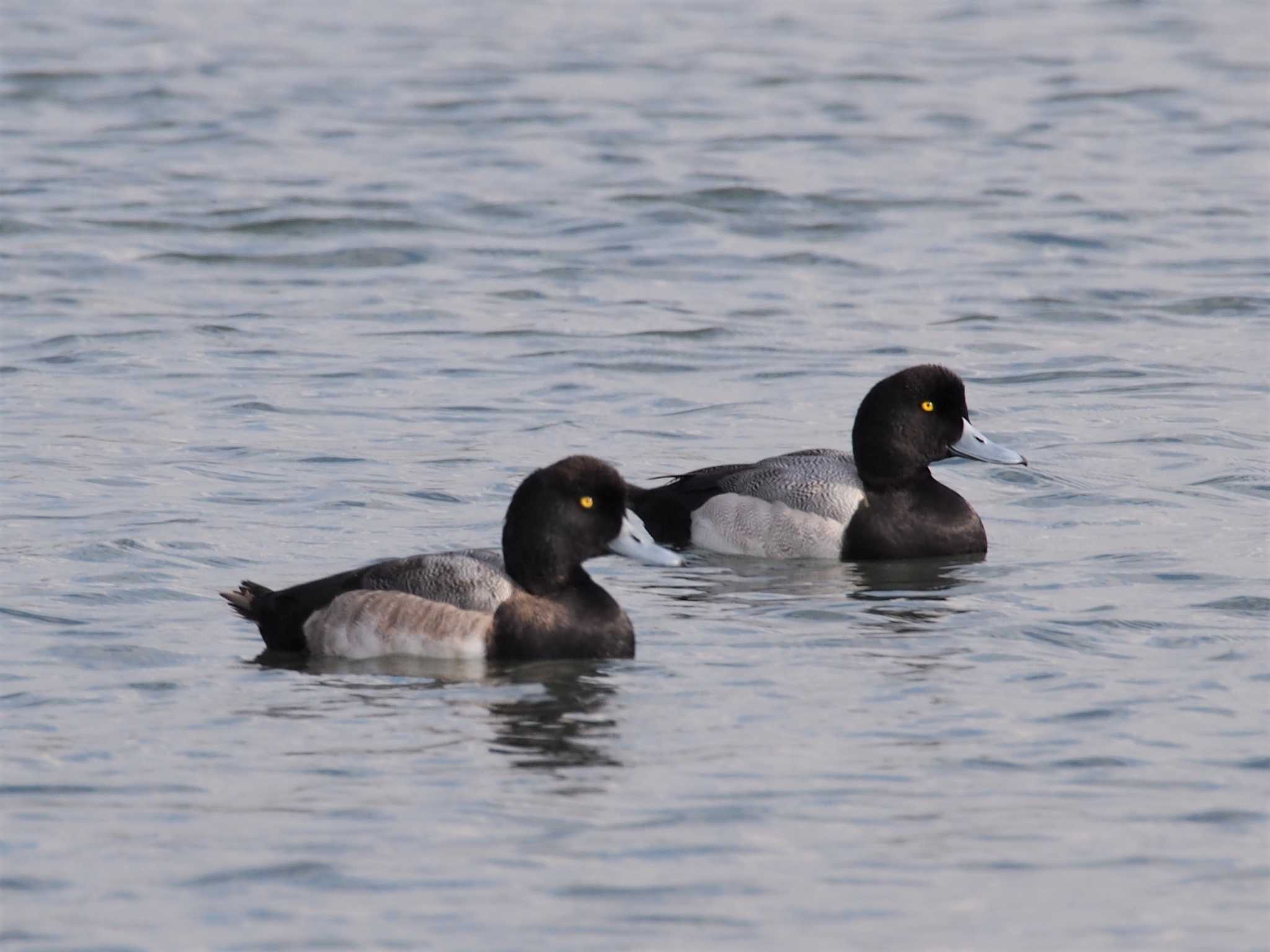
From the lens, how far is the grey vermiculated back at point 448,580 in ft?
31.5

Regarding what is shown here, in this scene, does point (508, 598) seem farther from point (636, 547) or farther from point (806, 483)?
point (806, 483)

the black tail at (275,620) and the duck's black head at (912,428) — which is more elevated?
the duck's black head at (912,428)

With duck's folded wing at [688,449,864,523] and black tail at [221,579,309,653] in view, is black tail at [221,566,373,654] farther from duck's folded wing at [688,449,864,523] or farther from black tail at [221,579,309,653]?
duck's folded wing at [688,449,864,523]

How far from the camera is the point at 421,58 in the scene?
29781 millimetres

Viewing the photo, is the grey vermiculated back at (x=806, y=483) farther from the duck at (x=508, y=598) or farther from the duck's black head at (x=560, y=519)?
the duck's black head at (x=560, y=519)

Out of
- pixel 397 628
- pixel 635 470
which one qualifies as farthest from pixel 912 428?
pixel 397 628

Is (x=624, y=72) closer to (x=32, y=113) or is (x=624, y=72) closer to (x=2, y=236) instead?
(x=32, y=113)

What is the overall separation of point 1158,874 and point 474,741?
2.53 metres

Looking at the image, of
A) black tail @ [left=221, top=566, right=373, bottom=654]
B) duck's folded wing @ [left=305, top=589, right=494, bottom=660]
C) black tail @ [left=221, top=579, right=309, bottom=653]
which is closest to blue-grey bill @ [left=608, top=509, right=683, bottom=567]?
duck's folded wing @ [left=305, top=589, right=494, bottom=660]

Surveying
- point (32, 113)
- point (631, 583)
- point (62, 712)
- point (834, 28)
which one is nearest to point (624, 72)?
point (834, 28)

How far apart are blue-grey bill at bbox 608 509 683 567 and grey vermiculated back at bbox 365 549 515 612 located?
1.55ft

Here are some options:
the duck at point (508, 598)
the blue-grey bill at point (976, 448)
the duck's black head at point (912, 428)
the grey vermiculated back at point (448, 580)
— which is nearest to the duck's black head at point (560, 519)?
the duck at point (508, 598)

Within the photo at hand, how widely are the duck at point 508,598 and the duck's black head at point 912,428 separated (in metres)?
2.57

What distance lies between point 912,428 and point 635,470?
1.89 m
